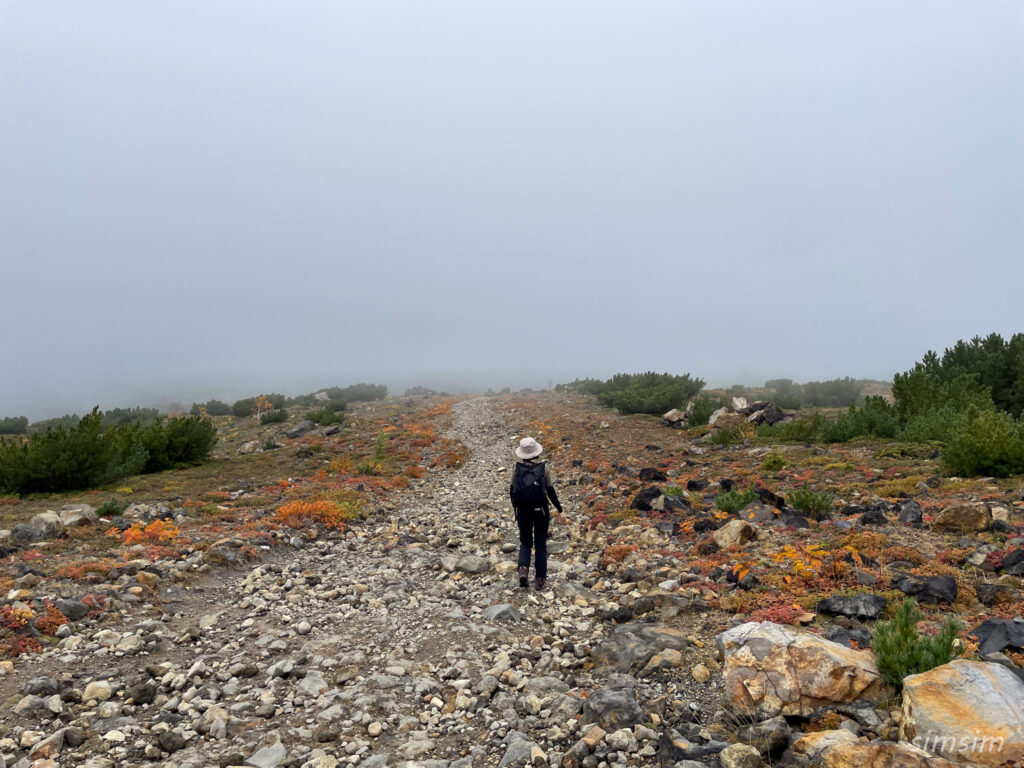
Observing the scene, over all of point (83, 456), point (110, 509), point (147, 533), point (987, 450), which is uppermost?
point (987, 450)

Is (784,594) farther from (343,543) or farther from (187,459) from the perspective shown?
(187,459)

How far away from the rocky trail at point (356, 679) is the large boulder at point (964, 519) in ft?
17.4

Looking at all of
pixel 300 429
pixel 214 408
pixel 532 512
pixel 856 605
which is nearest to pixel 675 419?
pixel 532 512

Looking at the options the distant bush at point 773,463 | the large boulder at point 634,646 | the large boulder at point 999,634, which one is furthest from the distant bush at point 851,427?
the large boulder at point 634,646

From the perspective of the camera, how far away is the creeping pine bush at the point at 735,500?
10455 millimetres

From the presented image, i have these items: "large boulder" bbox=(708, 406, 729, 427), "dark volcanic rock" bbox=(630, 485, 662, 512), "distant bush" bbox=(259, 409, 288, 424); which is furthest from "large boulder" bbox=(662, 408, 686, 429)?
"distant bush" bbox=(259, 409, 288, 424)

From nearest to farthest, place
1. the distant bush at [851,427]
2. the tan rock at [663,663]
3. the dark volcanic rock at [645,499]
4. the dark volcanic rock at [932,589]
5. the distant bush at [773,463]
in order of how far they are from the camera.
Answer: the tan rock at [663,663]
the dark volcanic rock at [932,589]
the dark volcanic rock at [645,499]
the distant bush at [773,463]
the distant bush at [851,427]

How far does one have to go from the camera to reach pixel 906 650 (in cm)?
434

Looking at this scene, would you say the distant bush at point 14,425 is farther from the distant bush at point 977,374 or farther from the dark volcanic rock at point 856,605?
the distant bush at point 977,374

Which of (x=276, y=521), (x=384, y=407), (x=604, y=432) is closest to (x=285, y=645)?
(x=276, y=521)

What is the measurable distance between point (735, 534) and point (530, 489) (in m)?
3.55

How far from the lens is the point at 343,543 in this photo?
37.2 ft

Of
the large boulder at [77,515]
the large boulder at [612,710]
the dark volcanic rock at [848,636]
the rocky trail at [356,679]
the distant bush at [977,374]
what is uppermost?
the distant bush at [977,374]

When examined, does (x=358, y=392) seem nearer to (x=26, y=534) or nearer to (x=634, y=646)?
(x=26, y=534)
